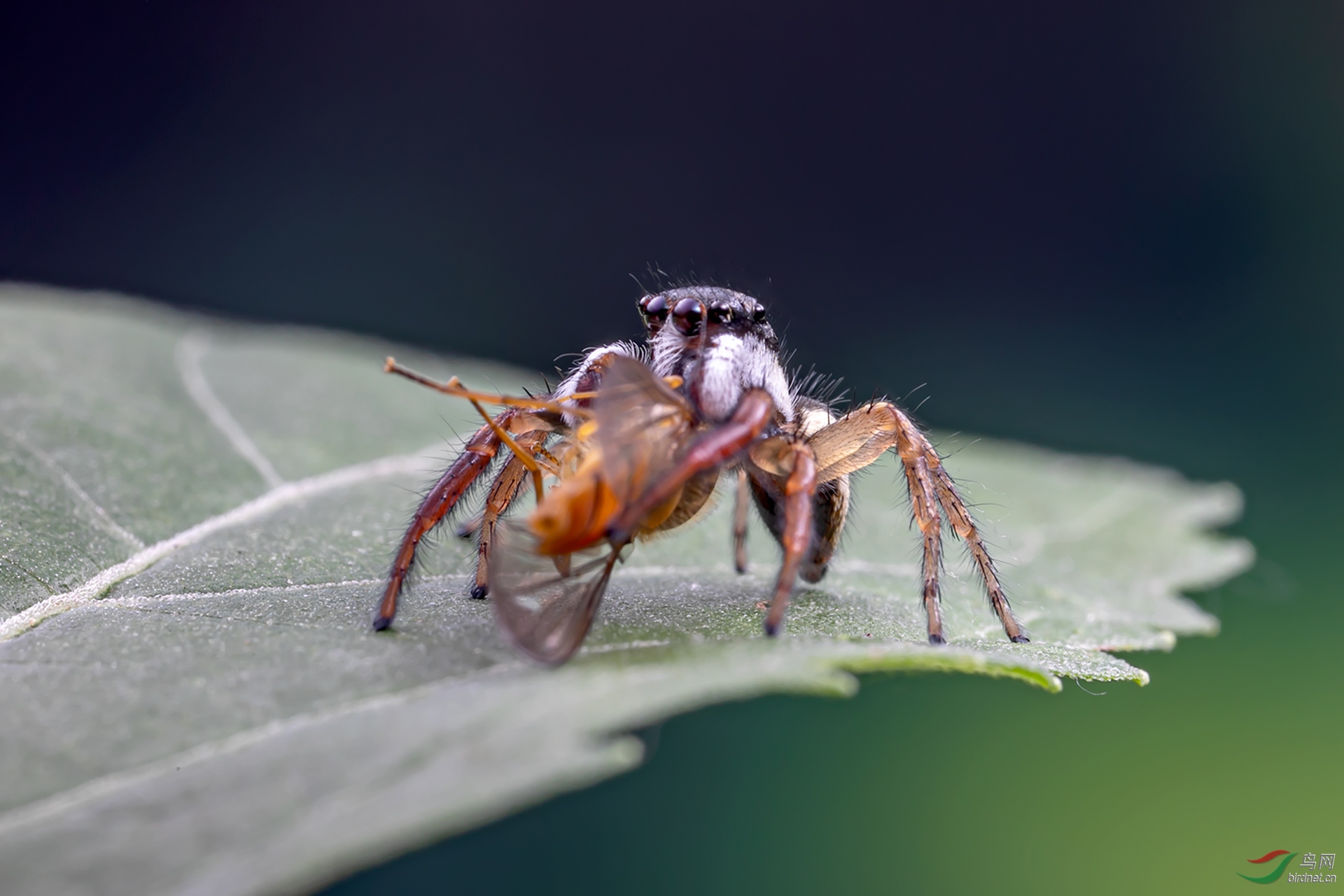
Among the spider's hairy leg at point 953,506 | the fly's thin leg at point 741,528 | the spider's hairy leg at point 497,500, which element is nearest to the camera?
the spider's hairy leg at point 497,500

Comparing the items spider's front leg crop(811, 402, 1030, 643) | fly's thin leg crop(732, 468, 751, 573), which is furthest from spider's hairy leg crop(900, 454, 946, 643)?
fly's thin leg crop(732, 468, 751, 573)

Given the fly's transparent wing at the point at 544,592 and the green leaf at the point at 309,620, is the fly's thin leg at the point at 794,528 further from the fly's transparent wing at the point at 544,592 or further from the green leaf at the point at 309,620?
the fly's transparent wing at the point at 544,592

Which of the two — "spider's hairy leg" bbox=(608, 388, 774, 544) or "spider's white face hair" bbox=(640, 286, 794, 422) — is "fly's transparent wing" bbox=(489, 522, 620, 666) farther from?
"spider's white face hair" bbox=(640, 286, 794, 422)

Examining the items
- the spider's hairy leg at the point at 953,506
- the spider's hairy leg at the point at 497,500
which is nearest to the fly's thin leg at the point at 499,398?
the spider's hairy leg at the point at 497,500

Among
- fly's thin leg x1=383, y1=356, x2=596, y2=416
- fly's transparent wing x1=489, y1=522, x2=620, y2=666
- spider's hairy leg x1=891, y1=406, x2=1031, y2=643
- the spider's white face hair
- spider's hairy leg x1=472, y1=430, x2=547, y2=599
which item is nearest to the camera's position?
fly's transparent wing x1=489, y1=522, x2=620, y2=666

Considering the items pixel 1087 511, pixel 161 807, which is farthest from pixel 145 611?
pixel 1087 511

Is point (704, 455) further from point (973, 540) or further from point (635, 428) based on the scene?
point (973, 540)

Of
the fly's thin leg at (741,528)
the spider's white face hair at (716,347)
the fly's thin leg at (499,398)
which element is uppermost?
the spider's white face hair at (716,347)
